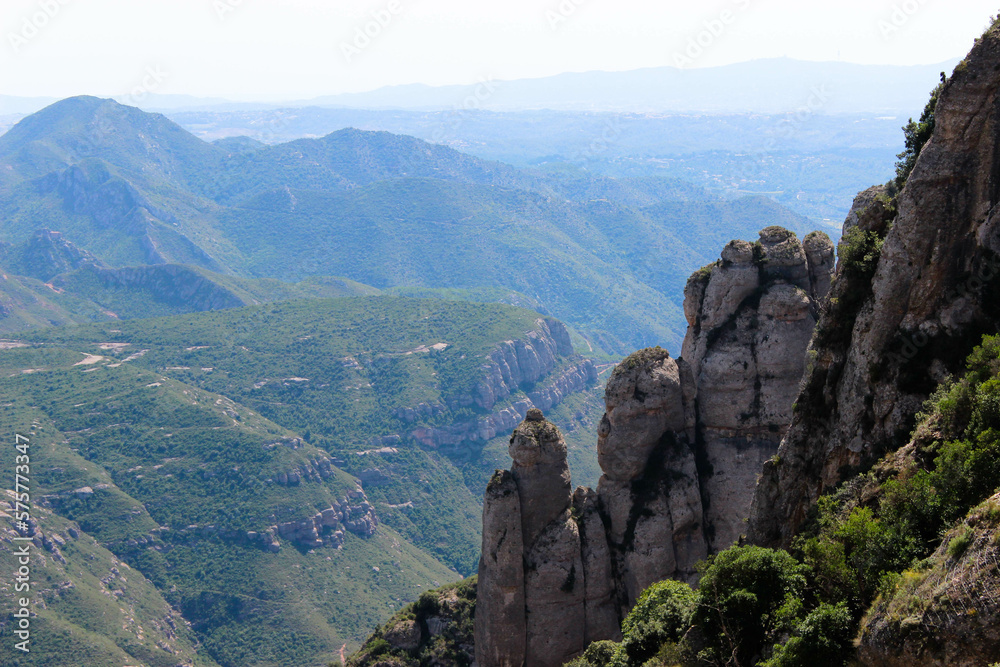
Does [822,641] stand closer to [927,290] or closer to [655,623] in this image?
[927,290]

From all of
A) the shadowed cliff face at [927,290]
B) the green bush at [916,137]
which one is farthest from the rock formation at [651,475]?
the shadowed cliff face at [927,290]

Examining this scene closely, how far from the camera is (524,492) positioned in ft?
183

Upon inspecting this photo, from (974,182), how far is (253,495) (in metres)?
168

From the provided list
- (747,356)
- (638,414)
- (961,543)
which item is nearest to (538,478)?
(638,414)

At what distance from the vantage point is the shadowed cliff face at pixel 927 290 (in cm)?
3256

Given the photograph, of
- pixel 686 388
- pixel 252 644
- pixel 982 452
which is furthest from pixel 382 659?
pixel 252 644

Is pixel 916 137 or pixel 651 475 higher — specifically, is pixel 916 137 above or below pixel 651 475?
above

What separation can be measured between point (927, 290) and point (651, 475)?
25306 mm

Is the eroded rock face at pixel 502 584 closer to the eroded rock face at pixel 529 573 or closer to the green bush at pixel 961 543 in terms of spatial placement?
the eroded rock face at pixel 529 573

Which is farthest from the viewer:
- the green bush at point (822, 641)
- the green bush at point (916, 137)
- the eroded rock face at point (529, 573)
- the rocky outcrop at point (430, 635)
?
the rocky outcrop at point (430, 635)

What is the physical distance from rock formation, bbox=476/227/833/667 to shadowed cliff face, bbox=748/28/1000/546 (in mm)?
17555

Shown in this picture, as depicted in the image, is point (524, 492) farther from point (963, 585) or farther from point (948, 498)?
point (963, 585)

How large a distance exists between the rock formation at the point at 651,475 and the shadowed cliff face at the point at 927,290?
17555mm

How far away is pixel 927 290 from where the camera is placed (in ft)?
111
